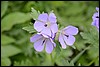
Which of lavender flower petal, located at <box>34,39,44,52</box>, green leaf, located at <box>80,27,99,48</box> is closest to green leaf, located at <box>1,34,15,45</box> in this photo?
green leaf, located at <box>80,27,99,48</box>

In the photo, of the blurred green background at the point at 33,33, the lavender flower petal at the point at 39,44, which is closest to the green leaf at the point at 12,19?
the blurred green background at the point at 33,33

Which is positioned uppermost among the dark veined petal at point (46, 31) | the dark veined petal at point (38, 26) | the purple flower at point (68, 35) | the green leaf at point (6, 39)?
the dark veined petal at point (38, 26)

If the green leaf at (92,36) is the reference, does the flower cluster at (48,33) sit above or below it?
above

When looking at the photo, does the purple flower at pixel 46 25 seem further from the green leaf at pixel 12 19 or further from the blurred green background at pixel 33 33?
the green leaf at pixel 12 19

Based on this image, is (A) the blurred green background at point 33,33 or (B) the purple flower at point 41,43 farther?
(A) the blurred green background at point 33,33

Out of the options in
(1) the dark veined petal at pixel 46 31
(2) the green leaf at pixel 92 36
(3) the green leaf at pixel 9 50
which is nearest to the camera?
(1) the dark veined petal at pixel 46 31

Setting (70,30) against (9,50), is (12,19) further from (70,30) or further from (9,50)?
(70,30)
